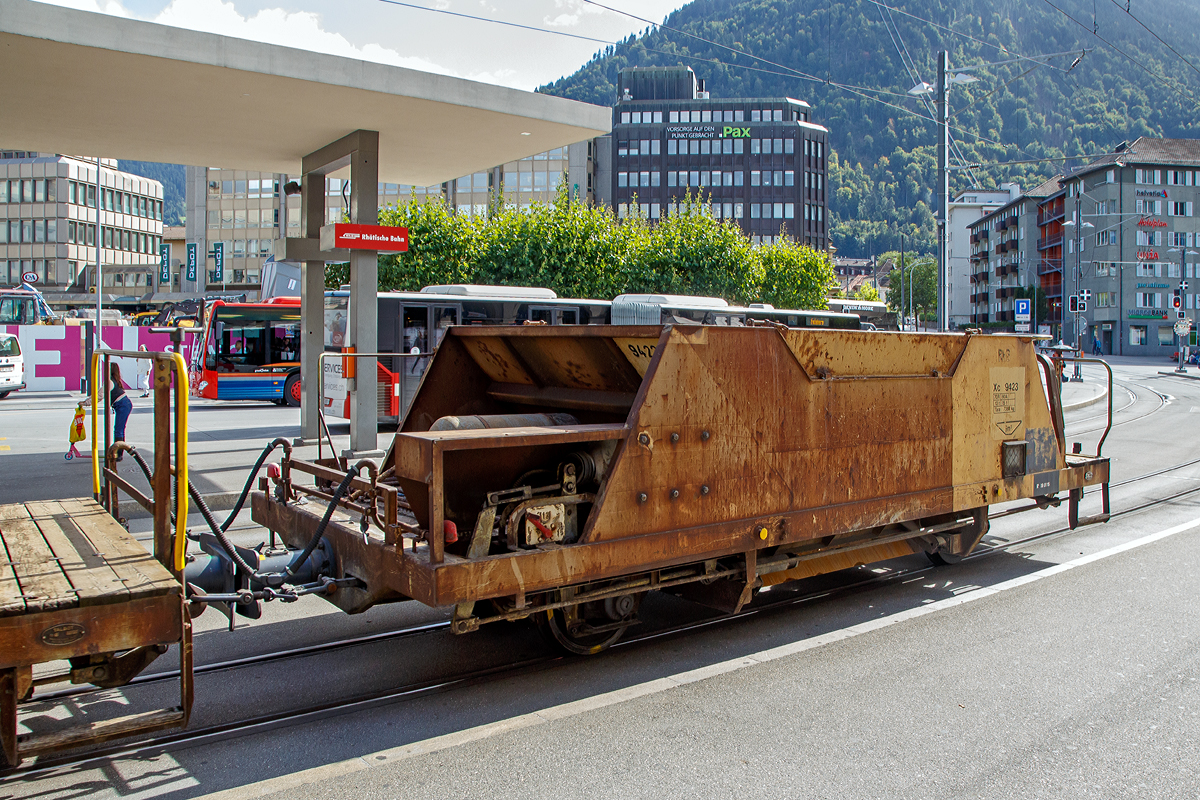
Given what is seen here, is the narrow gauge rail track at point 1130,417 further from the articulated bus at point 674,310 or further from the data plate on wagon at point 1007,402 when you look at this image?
the data plate on wagon at point 1007,402

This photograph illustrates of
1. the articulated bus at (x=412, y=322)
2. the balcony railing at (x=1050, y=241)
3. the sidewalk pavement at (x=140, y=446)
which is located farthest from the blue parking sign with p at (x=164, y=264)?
the balcony railing at (x=1050, y=241)

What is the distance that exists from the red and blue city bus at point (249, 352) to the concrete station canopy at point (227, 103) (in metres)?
11.1

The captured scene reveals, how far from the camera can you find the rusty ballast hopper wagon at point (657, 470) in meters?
4.52

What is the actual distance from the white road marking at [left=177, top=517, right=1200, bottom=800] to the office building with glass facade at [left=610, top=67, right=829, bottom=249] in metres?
104

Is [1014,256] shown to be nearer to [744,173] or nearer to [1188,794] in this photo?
[744,173]

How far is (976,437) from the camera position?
678 cm

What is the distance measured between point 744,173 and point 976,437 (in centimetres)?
10939

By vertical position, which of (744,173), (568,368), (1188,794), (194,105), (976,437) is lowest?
(1188,794)

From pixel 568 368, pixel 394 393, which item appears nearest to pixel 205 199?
pixel 394 393

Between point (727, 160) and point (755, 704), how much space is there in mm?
111882

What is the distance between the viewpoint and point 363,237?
41.7ft

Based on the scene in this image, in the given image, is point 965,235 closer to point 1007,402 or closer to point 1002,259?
point 1002,259

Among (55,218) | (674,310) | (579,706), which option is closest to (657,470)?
(579,706)

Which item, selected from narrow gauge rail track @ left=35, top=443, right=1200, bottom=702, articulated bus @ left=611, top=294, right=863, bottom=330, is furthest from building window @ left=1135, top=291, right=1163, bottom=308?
narrow gauge rail track @ left=35, top=443, right=1200, bottom=702
